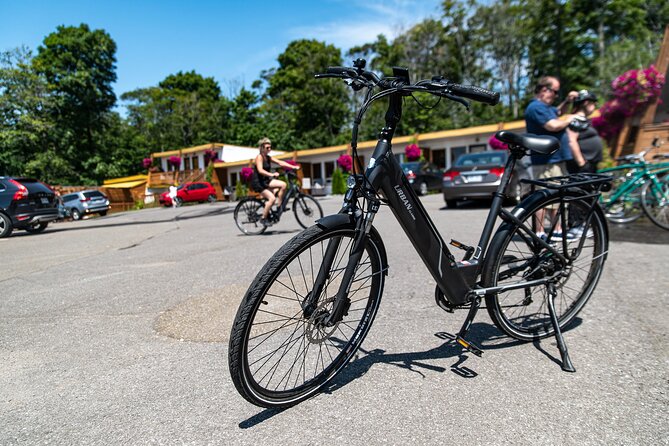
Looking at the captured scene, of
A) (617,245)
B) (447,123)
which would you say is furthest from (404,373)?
(447,123)

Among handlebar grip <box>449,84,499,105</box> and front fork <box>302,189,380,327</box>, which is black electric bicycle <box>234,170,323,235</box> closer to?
front fork <box>302,189,380,327</box>

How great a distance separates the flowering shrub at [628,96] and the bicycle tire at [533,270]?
38.8 feet

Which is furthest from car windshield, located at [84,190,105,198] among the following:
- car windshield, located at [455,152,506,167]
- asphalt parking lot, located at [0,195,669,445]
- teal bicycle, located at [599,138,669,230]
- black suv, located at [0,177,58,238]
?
teal bicycle, located at [599,138,669,230]

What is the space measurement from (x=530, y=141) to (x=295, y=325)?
1735 millimetres

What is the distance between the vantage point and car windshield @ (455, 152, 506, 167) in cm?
1172

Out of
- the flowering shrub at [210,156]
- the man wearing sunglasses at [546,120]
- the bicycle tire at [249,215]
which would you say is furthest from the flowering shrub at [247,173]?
the flowering shrub at [210,156]

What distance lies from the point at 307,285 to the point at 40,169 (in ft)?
152

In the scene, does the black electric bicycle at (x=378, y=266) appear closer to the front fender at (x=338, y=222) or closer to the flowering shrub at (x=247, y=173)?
the front fender at (x=338, y=222)

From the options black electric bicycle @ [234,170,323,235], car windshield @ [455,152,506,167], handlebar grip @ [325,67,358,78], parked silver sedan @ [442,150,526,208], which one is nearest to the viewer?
handlebar grip @ [325,67,358,78]

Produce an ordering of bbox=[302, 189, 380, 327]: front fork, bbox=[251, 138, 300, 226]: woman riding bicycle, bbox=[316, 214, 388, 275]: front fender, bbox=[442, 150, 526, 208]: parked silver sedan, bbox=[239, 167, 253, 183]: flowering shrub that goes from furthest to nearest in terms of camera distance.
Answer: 1. bbox=[442, 150, 526, 208]: parked silver sedan
2. bbox=[239, 167, 253, 183]: flowering shrub
3. bbox=[251, 138, 300, 226]: woman riding bicycle
4. bbox=[302, 189, 380, 327]: front fork
5. bbox=[316, 214, 388, 275]: front fender

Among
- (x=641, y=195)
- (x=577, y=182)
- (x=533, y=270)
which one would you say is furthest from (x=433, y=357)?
(x=641, y=195)

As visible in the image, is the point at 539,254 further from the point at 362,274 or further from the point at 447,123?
the point at 447,123

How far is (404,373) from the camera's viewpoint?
243 centimetres

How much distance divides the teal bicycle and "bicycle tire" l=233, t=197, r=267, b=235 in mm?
6135
